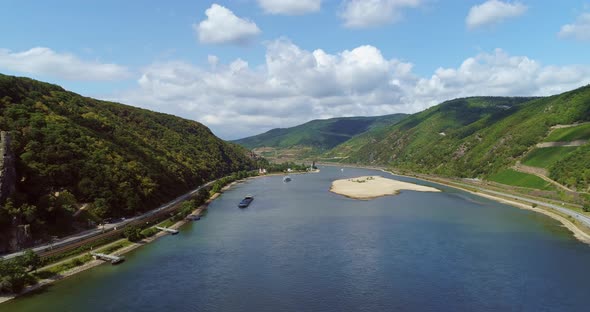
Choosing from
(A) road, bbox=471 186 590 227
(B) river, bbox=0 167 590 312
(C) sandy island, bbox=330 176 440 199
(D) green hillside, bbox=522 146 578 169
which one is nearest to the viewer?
(B) river, bbox=0 167 590 312

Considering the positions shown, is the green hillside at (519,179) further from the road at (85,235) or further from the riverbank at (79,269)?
the road at (85,235)

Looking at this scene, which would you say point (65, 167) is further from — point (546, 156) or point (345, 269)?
point (546, 156)

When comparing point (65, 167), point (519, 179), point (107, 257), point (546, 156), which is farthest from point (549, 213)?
point (65, 167)

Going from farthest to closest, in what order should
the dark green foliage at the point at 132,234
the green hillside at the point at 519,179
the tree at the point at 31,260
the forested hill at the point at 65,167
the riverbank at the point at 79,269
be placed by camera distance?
the green hillside at the point at 519,179
the dark green foliage at the point at 132,234
the forested hill at the point at 65,167
the tree at the point at 31,260
the riverbank at the point at 79,269

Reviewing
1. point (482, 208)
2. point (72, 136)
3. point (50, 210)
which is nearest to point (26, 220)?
point (50, 210)

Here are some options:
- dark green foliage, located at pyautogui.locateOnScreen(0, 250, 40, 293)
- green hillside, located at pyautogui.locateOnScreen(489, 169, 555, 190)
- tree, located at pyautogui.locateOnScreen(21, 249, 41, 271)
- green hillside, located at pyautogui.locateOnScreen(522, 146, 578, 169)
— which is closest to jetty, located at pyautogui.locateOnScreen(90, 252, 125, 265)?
tree, located at pyautogui.locateOnScreen(21, 249, 41, 271)

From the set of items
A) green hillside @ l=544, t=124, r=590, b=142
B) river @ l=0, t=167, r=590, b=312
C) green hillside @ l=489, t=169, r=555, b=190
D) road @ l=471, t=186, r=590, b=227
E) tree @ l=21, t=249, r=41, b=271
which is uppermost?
green hillside @ l=544, t=124, r=590, b=142

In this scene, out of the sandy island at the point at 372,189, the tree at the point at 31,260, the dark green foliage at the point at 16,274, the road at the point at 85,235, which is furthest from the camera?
the sandy island at the point at 372,189

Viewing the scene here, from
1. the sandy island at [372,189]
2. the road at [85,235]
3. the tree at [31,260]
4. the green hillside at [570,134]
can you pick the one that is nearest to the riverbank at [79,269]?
the tree at [31,260]

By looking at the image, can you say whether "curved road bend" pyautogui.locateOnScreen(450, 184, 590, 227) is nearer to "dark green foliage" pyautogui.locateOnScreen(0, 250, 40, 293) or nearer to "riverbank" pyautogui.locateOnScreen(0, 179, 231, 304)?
"riverbank" pyautogui.locateOnScreen(0, 179, 231, 304)
